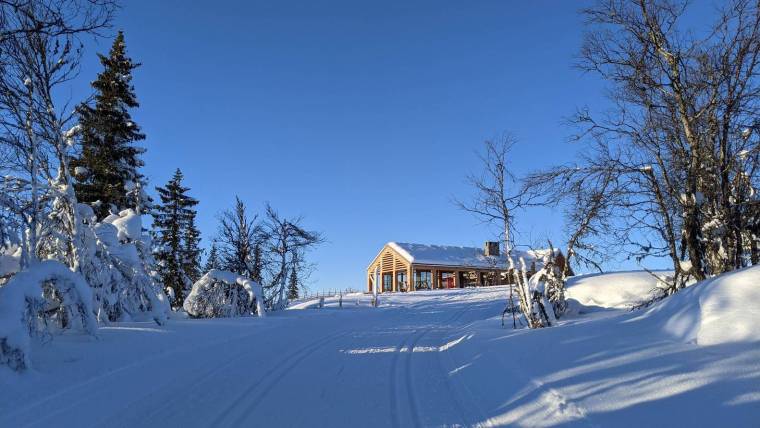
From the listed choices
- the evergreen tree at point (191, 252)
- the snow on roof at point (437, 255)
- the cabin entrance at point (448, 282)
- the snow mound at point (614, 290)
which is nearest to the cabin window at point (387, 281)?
the snow on roof at point (437, 255)

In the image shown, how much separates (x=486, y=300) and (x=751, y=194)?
19937mm

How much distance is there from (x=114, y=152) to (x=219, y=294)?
8.06m

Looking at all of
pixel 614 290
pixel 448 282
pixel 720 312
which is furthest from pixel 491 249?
pixel 448 282

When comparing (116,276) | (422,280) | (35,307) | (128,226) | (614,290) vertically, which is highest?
(128,226)

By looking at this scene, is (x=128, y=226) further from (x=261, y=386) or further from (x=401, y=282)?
→ (x=401, y=282)

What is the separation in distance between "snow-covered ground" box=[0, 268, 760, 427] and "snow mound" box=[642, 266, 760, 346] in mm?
18

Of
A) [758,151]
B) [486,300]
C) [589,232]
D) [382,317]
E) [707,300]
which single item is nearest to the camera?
[707,300]

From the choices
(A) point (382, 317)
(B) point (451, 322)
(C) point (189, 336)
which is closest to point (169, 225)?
(A) point (382, 317)

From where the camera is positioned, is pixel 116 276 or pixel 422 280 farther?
pixel 422 280

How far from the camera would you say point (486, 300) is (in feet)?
89.1

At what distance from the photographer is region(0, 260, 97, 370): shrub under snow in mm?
5738

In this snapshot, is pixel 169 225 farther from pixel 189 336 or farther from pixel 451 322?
pixel 189 336

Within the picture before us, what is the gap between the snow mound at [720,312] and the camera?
17.3ft

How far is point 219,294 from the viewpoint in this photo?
67.8 ft
